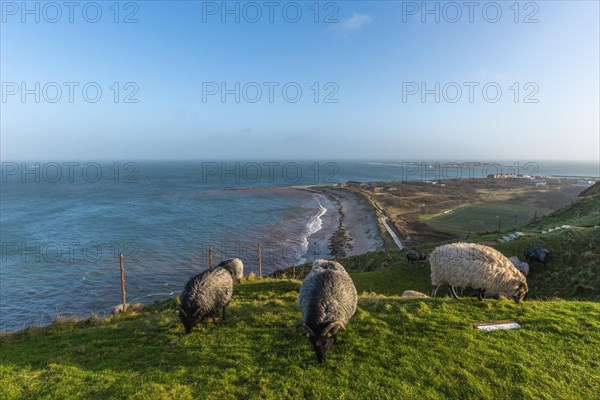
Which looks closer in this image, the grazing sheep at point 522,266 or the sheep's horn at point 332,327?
the sheep's horn at point 332,327

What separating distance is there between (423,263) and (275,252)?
27.4 meters

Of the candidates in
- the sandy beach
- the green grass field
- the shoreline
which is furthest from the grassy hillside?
the green grass field

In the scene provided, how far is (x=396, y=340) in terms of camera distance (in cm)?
972

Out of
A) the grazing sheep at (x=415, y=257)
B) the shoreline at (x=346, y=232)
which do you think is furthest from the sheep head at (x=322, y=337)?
the shoreline at (x=346, y=232)

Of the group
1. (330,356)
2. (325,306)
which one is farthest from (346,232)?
(330,356)

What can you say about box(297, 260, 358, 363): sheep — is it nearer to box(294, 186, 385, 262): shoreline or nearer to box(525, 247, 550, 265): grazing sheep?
box(525, 247, 550, 265): grazing sheep

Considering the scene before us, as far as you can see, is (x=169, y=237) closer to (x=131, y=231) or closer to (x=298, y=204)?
(x=131, y=231)

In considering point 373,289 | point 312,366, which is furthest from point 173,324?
point 373,289

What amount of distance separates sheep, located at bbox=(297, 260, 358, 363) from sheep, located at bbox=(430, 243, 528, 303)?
6.51m

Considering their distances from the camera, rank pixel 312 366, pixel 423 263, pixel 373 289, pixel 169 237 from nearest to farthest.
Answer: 1. pixel 312 366
2. pixel 373 289
3. pixel 423 263
4. pixel 169 237

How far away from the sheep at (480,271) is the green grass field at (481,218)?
4075cm

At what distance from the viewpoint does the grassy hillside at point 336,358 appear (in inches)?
304

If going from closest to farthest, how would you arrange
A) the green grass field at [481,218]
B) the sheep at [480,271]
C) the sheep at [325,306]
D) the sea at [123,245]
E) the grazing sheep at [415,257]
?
the sheep at [325,306]
the sheep at [480,271]
the grazing sheep at [415,257]
the sea at [123,245]
the green grass field at [481,218]

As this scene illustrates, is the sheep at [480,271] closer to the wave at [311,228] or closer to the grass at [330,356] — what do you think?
the grass at [330,356]
